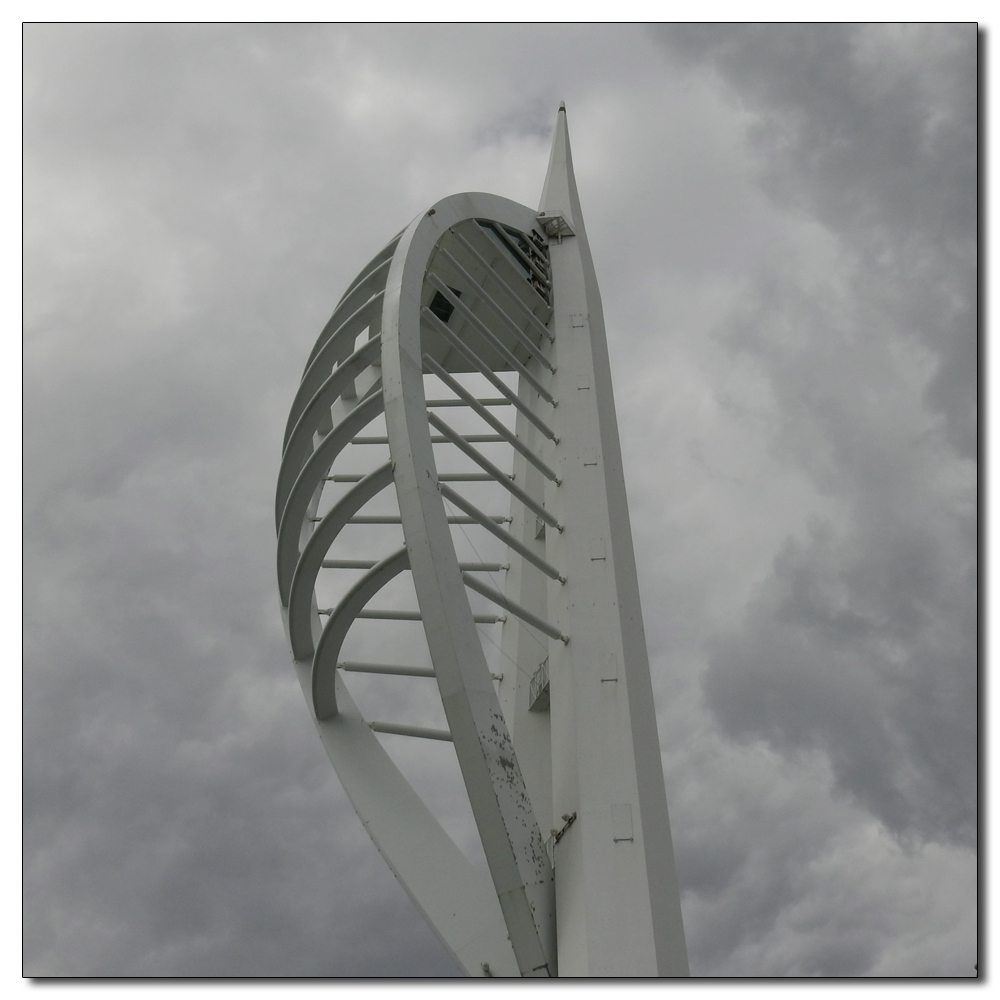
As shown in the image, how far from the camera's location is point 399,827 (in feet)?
57.3

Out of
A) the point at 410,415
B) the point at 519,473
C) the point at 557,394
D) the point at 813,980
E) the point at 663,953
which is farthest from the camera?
the point at 519,473

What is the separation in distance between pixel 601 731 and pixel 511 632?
753 centimetres

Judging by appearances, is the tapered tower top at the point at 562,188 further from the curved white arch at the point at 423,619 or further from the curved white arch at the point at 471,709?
the curved white arch at the point at 471,709

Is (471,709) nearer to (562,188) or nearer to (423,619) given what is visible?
(423,619)

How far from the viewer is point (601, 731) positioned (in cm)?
1584

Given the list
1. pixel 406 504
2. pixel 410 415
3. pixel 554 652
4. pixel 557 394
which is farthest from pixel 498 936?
pixel 557 394

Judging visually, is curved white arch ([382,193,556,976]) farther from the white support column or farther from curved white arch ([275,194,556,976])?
the white support column

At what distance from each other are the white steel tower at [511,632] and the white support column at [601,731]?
4 centimetres

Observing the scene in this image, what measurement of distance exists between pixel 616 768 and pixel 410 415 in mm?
6210

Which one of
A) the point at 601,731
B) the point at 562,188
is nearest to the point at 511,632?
the point at 601,731

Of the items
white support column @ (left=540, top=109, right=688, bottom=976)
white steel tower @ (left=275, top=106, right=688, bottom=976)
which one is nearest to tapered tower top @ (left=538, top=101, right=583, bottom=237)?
white steel tower @ (left=275, top=106, right=688, bottom=976)

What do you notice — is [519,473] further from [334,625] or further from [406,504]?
[406,504]

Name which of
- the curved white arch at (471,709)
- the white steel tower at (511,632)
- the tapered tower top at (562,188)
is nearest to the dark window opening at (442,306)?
the white steel tower at (511,632)

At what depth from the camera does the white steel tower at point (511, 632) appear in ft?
43.7
